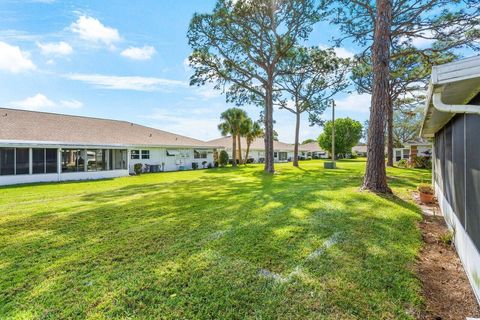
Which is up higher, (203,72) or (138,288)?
(203,72)

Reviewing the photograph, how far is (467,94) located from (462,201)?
6.35 feet

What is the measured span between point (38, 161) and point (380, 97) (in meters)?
19.1

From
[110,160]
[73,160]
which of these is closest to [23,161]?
[73,160]

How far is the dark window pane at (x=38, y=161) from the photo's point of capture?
15172 mm

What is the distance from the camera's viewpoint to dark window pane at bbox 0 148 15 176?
45.8 feet

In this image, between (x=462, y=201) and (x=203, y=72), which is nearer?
(x=462, y=201)

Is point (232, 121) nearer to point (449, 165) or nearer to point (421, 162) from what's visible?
point (421, 162)

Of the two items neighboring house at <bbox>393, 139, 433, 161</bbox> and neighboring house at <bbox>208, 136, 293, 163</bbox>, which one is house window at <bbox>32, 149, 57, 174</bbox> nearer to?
neighboring house at <bbox>208, 136, 293, 163</bbox>

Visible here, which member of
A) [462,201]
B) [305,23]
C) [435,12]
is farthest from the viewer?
[305,23]

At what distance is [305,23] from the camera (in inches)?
741

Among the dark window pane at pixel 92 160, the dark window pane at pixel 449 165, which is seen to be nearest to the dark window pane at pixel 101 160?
the dark window pane at pixel 92 160

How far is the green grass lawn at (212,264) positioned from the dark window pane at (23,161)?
9.84 meters

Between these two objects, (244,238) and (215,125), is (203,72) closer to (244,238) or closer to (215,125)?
(215,125)

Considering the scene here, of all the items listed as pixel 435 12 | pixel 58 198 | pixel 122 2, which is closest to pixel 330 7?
pixel 435 12
